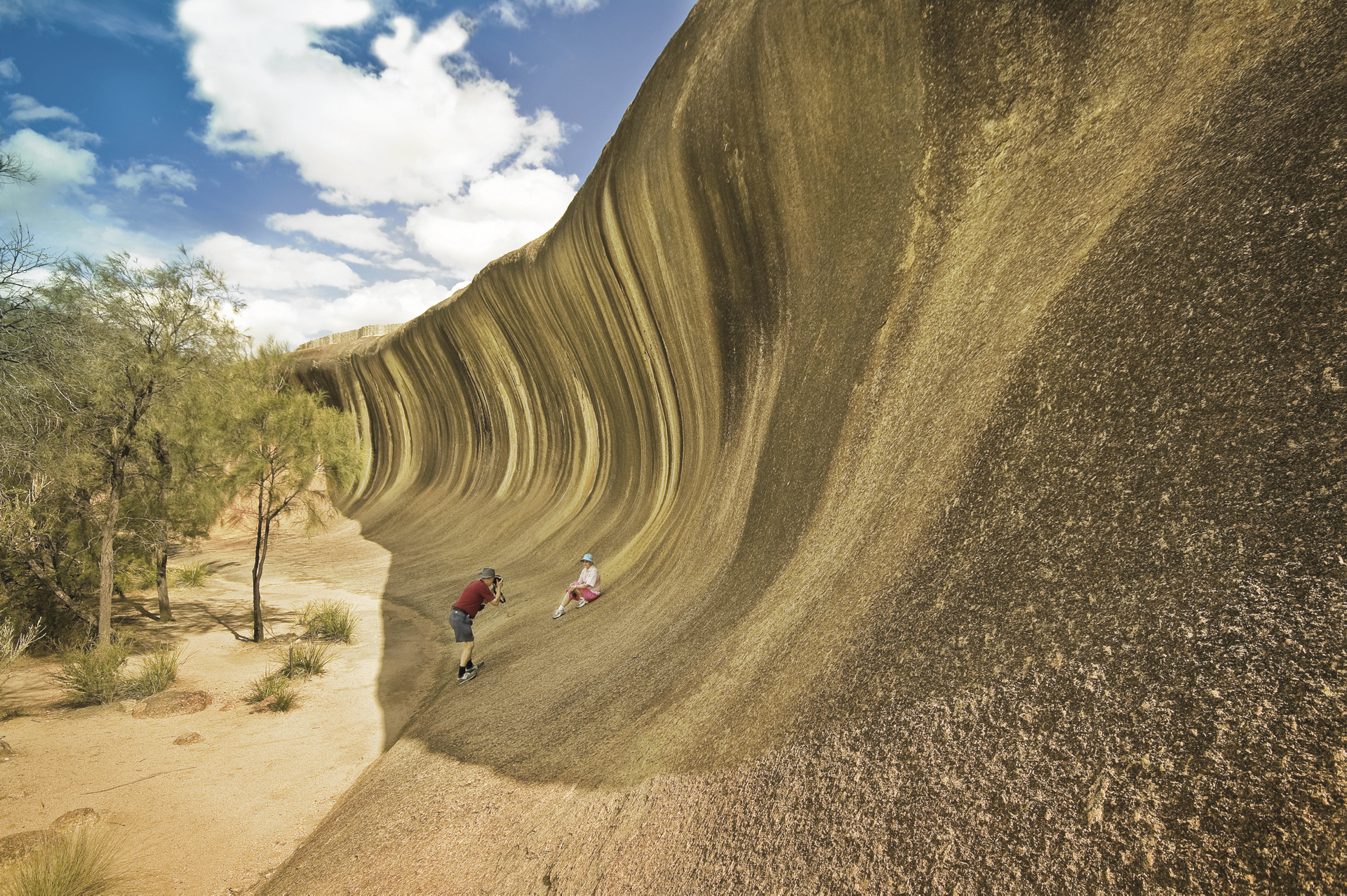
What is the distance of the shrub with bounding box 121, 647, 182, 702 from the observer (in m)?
6.43

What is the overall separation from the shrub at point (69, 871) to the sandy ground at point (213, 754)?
0.14 m

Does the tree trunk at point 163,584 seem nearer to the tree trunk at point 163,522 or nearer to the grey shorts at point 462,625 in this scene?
the tree trunk at point 163,522

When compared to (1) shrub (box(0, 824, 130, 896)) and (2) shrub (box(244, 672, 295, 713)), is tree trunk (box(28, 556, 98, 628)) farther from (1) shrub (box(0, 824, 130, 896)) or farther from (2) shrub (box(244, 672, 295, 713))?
(1) shrub (box(0, 824, 130, 896))

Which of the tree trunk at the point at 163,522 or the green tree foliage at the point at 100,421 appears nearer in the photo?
the green tree foliage at the point at 100,421

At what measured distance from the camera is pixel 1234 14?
2.54 metres

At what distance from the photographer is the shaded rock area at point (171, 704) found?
605 cm

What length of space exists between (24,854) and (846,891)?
479 cm

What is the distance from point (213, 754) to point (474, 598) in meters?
2.59

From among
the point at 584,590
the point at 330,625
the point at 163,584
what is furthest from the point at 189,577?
the point at 584,590

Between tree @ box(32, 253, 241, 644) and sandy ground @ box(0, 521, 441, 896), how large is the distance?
1358 millimetres

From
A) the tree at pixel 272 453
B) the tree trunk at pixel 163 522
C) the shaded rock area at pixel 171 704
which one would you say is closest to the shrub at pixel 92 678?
the shaded rock area at pixel 171 704

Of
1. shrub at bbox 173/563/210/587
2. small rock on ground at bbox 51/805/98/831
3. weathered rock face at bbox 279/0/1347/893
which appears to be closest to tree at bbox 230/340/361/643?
shrub at bbox 173/563/210/587

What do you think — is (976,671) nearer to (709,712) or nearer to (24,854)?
(709,712)

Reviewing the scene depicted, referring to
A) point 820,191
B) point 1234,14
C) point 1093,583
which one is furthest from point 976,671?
point 820,191
